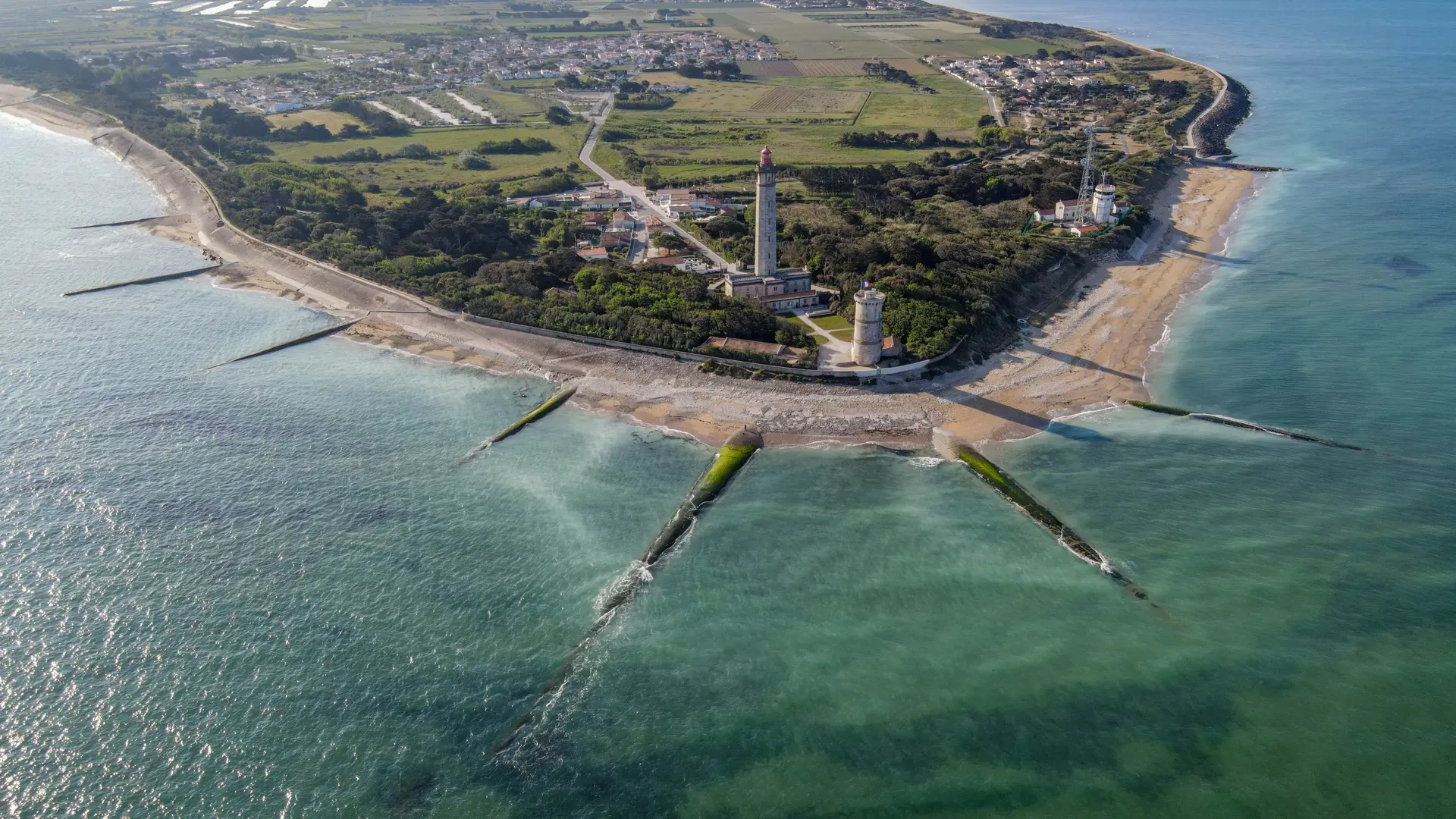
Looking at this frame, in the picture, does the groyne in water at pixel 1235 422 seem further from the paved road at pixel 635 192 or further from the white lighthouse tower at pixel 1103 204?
the white lighthouse tower at pixel 1103 204

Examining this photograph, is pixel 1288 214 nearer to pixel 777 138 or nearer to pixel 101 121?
pixel 777 138

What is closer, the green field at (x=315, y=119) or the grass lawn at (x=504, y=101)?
the green field at (x=315, y=119)

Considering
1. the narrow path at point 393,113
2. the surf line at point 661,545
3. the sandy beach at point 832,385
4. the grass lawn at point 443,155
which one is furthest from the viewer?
the narrow path at point 393,113

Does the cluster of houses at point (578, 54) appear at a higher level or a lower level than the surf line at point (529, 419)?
higher

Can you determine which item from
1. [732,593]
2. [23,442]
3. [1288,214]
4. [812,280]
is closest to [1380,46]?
[1288,214]

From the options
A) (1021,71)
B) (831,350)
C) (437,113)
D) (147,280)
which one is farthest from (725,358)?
(1021,71)

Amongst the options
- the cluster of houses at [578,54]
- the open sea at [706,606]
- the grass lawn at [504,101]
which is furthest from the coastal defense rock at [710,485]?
the cluster of houses at [578,54]

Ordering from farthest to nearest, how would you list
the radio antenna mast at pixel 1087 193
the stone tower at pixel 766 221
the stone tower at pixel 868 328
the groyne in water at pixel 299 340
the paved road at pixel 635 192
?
the radio antenna mast at pixel 1087 193 → the paved road at pixel 635 192 → the stone tower at pixel 766 221 → the groyne in water at pixel 299 340 → the stone tower at pixel 868 328
